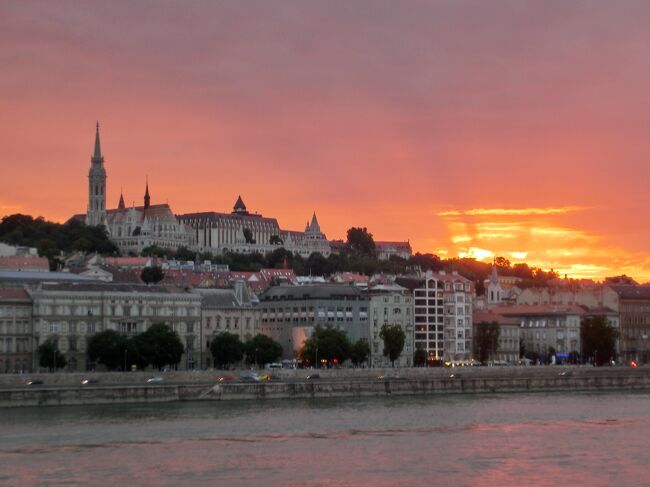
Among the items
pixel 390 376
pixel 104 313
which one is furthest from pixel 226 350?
pixel 390 376

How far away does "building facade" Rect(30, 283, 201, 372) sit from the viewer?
327 ft

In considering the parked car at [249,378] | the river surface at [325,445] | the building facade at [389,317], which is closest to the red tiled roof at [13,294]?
the parked car at [249,378]

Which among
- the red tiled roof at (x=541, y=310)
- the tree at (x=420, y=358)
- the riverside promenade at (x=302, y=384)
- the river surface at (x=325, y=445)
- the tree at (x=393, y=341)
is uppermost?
the red tiled roof at (x=541, y=310)

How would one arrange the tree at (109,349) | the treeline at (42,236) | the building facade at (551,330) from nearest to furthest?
the tree at (109,349), the building facade at (551,330), the treeline at (42,236)

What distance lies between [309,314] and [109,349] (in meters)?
25.4

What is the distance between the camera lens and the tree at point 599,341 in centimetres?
12888

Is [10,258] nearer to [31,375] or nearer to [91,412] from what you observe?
[31,375]

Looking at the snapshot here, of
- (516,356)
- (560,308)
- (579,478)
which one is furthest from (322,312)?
(579,478)

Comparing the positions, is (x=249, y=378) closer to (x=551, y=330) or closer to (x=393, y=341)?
(x=393, y=341)

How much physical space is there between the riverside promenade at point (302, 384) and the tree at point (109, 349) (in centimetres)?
453

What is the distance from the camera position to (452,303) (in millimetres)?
127938

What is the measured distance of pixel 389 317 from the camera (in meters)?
122

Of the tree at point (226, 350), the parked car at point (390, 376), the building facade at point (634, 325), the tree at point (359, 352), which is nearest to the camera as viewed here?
the parked car at point (390, 376)

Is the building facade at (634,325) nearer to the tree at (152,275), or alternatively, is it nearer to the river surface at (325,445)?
the tree at (152,275)
